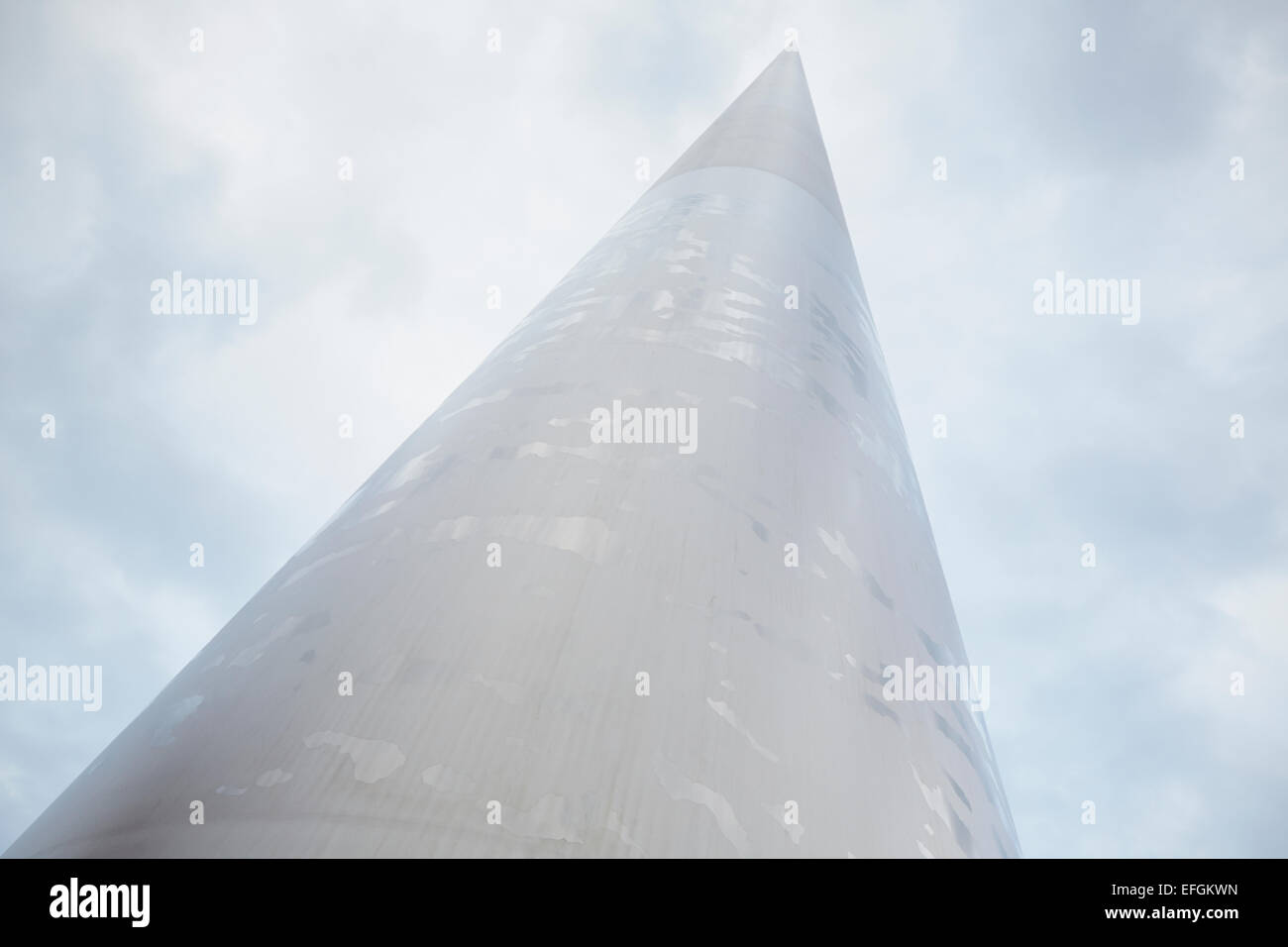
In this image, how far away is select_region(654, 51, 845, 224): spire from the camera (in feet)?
21.7

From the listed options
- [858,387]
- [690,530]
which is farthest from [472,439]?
[858,387]

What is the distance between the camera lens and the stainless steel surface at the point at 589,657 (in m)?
1.62

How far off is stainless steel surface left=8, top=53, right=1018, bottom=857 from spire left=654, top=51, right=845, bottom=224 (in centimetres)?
353

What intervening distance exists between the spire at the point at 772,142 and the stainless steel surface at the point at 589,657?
11.6ft

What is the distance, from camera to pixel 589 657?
6.29ft

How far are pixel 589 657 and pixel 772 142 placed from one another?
603 cm
